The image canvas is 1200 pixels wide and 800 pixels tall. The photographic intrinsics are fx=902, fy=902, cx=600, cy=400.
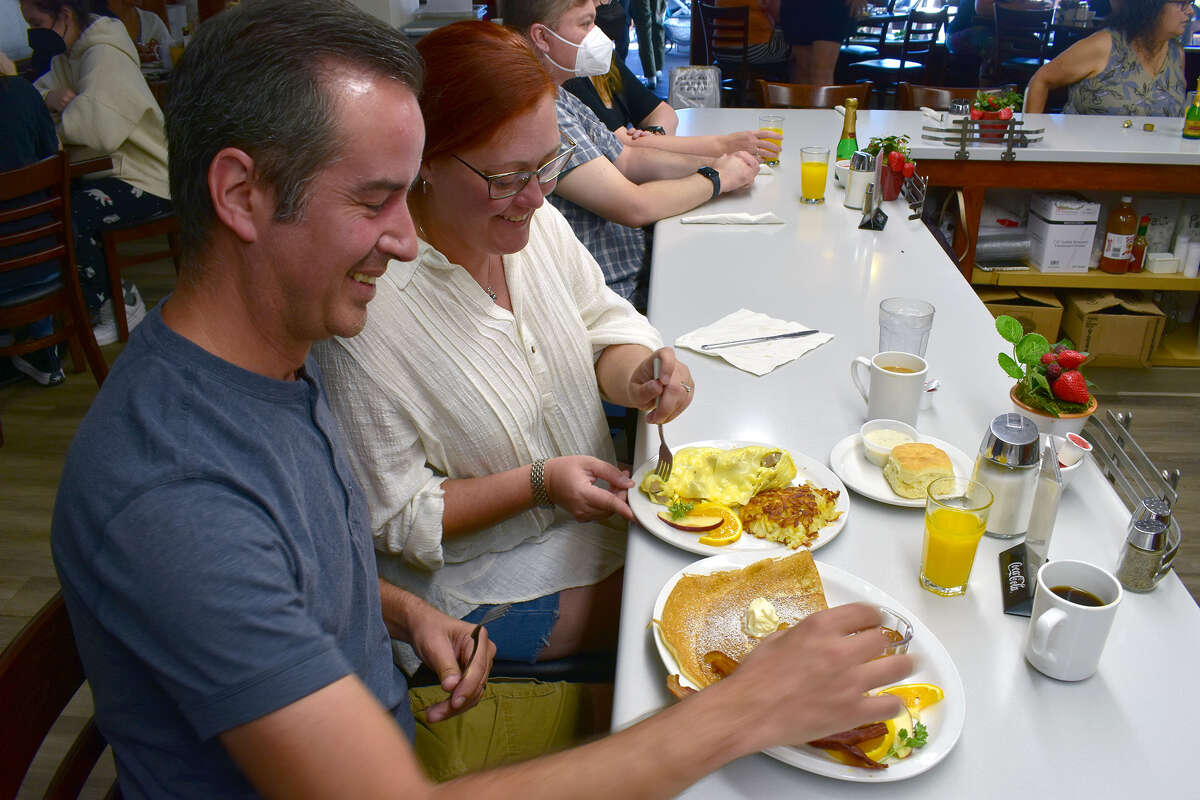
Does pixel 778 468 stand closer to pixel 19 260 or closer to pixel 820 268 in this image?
pixel 820 268

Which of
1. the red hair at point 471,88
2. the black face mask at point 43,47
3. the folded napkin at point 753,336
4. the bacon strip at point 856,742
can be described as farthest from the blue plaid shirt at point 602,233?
the black face mask at point 43,47

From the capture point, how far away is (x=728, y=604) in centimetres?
111

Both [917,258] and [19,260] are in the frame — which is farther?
[19,260]

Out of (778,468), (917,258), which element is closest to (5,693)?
(778,468)

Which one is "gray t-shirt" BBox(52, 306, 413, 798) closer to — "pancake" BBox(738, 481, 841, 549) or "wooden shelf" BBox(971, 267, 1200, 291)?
"pancake" BBox(738, 481, 841, 549)

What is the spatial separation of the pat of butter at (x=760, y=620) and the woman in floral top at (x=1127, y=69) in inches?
149

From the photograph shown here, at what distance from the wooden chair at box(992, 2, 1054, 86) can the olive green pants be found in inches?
245

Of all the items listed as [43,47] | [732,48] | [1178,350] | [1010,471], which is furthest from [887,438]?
[732,48]

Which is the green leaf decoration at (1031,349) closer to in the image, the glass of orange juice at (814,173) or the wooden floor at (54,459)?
the wooden floor at (54,459)

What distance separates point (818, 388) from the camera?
5.45 feet

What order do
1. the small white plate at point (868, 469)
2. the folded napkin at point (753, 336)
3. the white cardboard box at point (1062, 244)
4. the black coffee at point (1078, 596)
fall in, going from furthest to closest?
1. the white cardboard box at point (1062, 244)
2. the folded napkin at point (753, 336)
3. the small white plate at point (868, 469)
4. the black coffee at point (1078, 596)

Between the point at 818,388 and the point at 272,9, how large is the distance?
3.69 feet

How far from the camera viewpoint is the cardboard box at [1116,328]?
11.9 feet

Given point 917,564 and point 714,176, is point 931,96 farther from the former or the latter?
point 917,564
